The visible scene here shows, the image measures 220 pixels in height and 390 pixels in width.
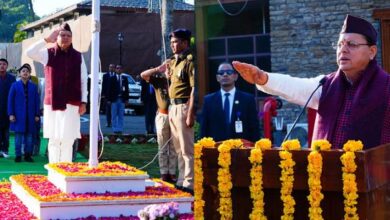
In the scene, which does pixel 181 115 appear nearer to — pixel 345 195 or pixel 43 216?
pixel 43 216

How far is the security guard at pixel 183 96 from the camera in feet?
31.0

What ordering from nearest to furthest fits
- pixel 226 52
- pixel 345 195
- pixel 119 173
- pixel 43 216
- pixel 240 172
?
1. pixel 345 195
2. pixel 240 172
3. pixel 43 216
4. pixel 119 173
5. pixel 226 52

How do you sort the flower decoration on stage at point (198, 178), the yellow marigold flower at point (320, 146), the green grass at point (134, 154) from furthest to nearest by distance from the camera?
the green grass at point (134, 154), the flower decoration on stage at point (198, 178), the yellow marigold flower at point (320, 146)

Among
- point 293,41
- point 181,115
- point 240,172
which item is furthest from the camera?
point 293,41

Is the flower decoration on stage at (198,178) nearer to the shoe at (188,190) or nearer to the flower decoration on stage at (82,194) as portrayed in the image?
the flower decoration on stage at (82,194)

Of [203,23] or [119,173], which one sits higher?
[203,23]

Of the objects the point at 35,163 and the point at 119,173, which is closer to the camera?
the point at 119,173

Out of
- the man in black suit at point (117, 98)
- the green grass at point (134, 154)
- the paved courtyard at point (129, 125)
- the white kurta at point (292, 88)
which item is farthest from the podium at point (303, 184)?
the paved courtyard at point (129, 125)

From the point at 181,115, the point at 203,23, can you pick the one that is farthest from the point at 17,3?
the point at 181,115

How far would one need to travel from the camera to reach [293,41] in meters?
18.3

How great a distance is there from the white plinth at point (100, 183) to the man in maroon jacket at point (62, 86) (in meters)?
1.77

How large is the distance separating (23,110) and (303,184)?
11.3 meters

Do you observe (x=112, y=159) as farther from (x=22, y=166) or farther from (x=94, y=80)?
Answer: (x=94, y=80)

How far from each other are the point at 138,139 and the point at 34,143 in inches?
164
